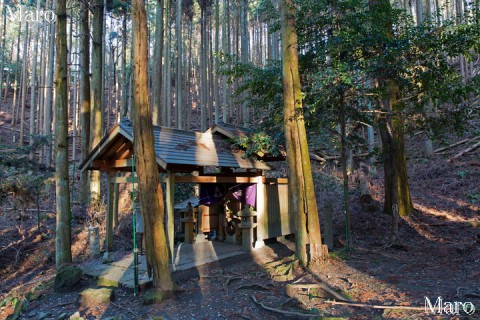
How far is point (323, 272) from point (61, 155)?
21.4 feet

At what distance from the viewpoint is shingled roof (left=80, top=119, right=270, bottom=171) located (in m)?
7.14

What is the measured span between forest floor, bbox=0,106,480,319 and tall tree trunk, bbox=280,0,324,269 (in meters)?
0.56

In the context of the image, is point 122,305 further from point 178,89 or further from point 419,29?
point 178,89

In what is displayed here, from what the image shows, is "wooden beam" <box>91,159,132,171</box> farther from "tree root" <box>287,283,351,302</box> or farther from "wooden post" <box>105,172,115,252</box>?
"tree root" <box>287,283,351,302</box>

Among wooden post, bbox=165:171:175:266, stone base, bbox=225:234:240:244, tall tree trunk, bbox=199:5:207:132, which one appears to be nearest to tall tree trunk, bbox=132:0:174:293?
wooden post, bbox=165:171:175:266

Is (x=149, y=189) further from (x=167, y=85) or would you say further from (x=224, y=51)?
(x=224, y=51)

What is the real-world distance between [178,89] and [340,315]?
18.8 m

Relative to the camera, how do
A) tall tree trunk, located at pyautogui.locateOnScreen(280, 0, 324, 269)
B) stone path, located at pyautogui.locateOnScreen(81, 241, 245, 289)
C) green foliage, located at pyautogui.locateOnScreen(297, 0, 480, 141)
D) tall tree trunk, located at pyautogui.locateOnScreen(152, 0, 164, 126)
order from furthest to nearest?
tall tree trunk, located at pyautogui.locateOnScreen(152, 0, 164, 126) → green foliage, located at pyautogui.locateOnScreen(297, 0, 480, 141) → tall tree trunk, located at pyautogui.locateOnScreen(280, 0, 324, 269) → stone path, located at pyautogui.locateOnScreen(81, 241, 245, 289)

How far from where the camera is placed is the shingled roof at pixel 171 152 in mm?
7137

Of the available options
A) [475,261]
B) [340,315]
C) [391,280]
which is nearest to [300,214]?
[391,280]

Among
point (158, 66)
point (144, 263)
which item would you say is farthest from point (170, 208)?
Result: point (158, 66)

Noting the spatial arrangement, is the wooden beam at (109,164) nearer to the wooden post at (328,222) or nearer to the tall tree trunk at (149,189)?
the tall tree trunk at (149,189)

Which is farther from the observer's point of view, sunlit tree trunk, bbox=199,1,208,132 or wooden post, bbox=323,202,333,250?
sunlit tree trunk, bbox=199,1,208,132

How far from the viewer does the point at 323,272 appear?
6.87 meters
